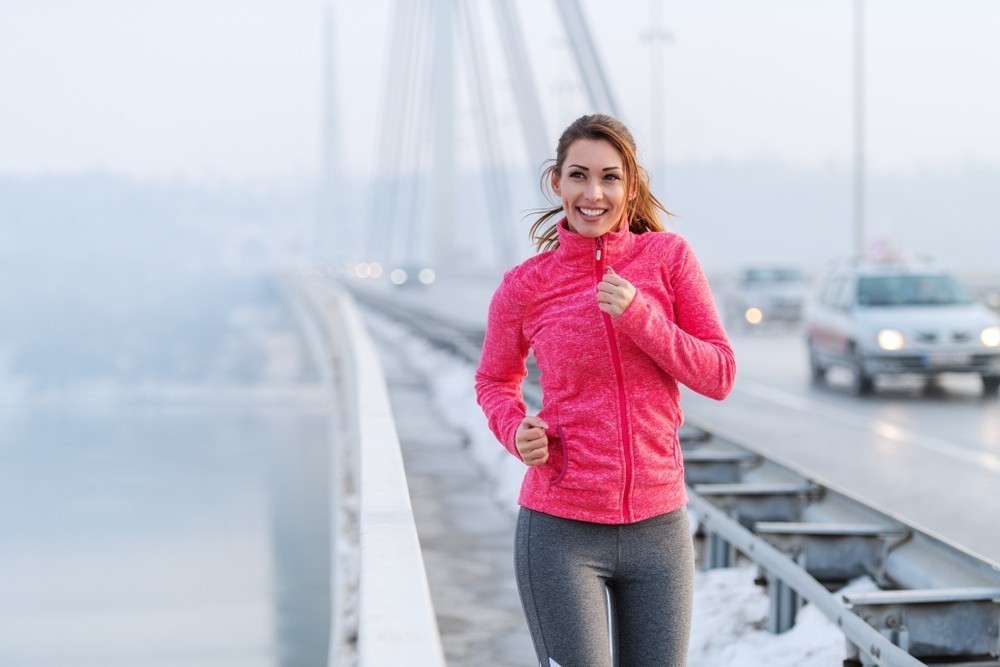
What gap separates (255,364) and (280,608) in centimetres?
5792

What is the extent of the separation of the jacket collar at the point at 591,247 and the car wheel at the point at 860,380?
14184 mm

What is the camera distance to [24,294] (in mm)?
160375

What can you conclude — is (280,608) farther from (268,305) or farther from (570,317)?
(268,305)

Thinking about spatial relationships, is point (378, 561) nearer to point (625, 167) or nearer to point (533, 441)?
point (533, 441)

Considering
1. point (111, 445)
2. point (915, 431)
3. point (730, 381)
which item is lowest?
point (111, 445)

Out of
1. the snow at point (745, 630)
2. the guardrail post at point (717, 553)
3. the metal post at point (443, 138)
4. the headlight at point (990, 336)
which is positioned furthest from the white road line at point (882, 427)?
the metal post at point (443, 138)

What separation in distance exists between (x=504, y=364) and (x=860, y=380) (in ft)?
47.0

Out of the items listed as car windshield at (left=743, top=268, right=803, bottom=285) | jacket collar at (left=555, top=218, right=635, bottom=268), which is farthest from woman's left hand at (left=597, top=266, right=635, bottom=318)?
car windshield at (left=743, top=268, right=803, bottom=285)

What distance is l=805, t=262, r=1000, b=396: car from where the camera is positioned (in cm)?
1611

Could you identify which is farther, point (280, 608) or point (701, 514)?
point (280, 608)

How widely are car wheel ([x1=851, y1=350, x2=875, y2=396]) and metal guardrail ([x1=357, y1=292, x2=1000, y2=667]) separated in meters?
8.03

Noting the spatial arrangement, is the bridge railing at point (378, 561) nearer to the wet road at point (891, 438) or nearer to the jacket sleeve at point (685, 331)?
the jacket sleeve at point (685, 331)

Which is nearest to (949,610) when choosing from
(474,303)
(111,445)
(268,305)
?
(474,303)

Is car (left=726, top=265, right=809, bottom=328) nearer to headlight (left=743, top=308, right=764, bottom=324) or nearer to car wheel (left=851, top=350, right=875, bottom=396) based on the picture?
headlight (left=743, top=308, right=764, bottom=324)
